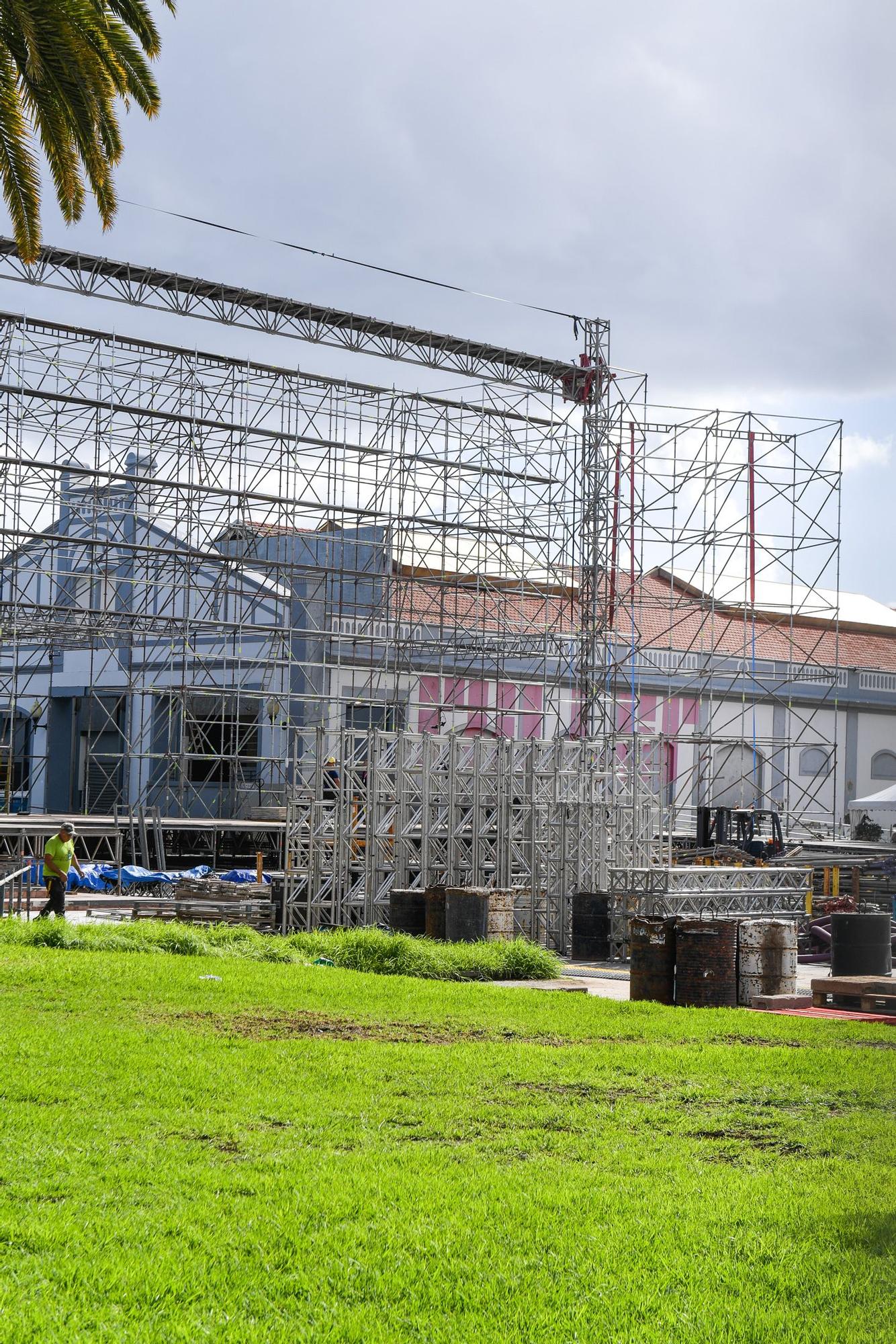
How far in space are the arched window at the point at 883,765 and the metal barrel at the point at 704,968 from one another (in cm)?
3635

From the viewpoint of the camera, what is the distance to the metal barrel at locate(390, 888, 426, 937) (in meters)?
21.1

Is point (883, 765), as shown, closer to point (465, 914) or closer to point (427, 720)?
point (427, 720)

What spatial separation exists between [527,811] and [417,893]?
4.28 meters

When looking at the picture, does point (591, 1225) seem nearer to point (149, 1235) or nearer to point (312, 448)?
point (149, 1235)

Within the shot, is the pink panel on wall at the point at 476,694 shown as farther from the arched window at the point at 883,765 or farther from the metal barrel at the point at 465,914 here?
the metal barrel at the point at 465,914

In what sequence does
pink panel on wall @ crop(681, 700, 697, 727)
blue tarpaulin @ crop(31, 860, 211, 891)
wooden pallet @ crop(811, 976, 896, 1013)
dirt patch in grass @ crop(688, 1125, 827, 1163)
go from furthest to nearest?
pink panel on wall @ crop(681, 700, 697, 727) < blue tarpaulin @ crop(31, 860, 211, 891) < wooden pallet @ crop(811, 976, 896, 1013) < dirt patch in grass @ crop(688, 1125, 827, 1163)

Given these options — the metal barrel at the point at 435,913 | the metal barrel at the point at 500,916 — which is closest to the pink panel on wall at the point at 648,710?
the metal barrel at the point at 500,916

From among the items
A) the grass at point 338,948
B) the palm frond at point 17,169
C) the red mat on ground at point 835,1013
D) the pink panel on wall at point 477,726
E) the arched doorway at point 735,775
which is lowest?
Answer: the red mat on ground at point 835,1013

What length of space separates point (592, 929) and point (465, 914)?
3423mm

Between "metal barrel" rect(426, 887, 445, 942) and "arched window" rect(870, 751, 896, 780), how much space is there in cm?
3320

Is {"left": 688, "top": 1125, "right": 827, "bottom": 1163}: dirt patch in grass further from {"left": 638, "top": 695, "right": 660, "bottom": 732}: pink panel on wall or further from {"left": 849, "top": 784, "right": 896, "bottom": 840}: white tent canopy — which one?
{"left": 638, "top": 695, "right": 660, "bottom": 732}: pink panel on wall

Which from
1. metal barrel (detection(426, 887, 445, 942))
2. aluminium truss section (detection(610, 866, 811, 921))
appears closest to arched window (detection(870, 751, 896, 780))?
aluminium truss section (detection(610, 866, 811, 921))

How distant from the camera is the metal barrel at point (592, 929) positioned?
22906 millimetres

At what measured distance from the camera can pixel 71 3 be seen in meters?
12.6
